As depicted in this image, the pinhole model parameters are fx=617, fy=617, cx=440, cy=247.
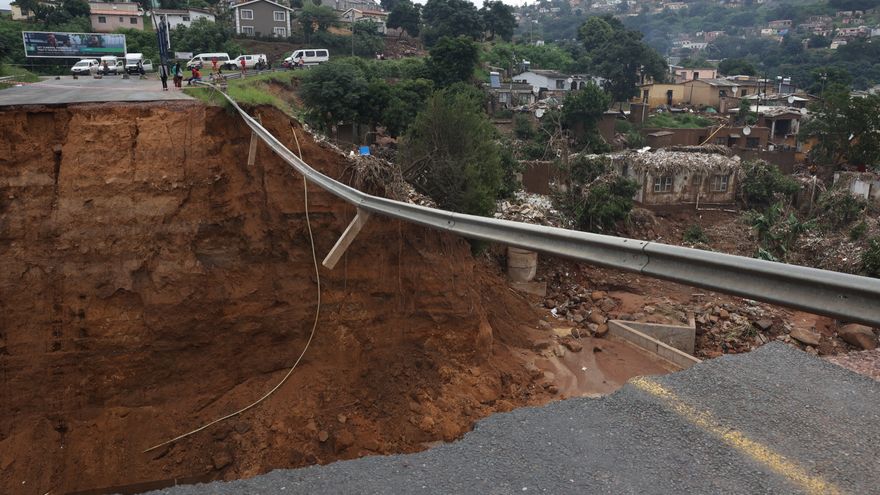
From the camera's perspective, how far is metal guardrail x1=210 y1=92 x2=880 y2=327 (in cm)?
274

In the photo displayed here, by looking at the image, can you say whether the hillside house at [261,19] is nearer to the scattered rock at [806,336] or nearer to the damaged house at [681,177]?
the damaged house at [681,177]

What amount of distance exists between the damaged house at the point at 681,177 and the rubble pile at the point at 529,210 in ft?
20.8

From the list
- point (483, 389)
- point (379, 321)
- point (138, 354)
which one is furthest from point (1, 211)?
point (483, 389)

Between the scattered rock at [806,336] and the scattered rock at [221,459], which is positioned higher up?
the scattered rock at [221,459]

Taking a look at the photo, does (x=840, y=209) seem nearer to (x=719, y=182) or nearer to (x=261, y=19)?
(x=719, y=182)

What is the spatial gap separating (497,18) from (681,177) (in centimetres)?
4827

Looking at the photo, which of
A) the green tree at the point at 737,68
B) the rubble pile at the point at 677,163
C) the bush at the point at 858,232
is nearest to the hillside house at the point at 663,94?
the green tree at the point at 737,68

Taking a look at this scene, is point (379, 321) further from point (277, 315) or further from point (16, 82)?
point (16, 82)

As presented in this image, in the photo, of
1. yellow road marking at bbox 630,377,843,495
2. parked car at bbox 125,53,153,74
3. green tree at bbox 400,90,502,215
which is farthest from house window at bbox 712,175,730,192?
parked car at bbox 125,53,153,74

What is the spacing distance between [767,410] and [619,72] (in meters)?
55.2

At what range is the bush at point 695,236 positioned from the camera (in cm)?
2591

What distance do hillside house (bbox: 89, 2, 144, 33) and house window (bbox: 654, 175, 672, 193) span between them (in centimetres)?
4520

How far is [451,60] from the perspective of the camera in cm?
4212

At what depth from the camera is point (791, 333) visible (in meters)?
16.2
